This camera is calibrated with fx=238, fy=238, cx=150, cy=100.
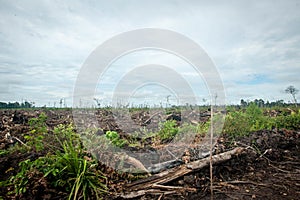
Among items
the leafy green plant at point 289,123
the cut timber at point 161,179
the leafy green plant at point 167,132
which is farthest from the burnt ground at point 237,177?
the leafy green plant at point 289,123

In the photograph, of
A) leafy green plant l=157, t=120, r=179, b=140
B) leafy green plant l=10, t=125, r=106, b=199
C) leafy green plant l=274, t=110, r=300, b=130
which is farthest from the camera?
leafy green plant l=274, t=110, r=300, b=130

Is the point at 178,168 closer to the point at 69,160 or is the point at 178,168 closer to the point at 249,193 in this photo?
the point at 249,193

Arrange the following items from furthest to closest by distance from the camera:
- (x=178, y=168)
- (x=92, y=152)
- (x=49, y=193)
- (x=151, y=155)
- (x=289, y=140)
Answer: (x=289, y=140), (x=151, y=155), (x=92, y=152), (x=178, y=168), (x=49, y=193)

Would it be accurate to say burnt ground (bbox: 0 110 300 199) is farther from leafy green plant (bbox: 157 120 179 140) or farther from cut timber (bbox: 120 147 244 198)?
leafy green plant (bbox: 157 120 179 140)

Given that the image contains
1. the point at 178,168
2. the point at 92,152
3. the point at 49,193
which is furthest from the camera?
the point at 92,152

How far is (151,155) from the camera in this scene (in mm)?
3881

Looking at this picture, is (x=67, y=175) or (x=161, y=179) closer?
(x=67, y=175)

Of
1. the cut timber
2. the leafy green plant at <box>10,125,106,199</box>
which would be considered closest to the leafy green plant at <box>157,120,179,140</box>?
the cut timber

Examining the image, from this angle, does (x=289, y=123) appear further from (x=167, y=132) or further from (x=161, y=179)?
(x=161, y=179)

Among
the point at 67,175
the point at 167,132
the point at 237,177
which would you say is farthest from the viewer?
the point at 167,132

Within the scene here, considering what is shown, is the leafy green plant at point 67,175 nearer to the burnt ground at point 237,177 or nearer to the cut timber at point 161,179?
the burnt ground at point 237,177

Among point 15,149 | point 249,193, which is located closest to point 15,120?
point 15,149

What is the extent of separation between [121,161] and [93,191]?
62 centimetres

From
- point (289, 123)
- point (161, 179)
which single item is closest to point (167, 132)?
A: point (161, 179)
